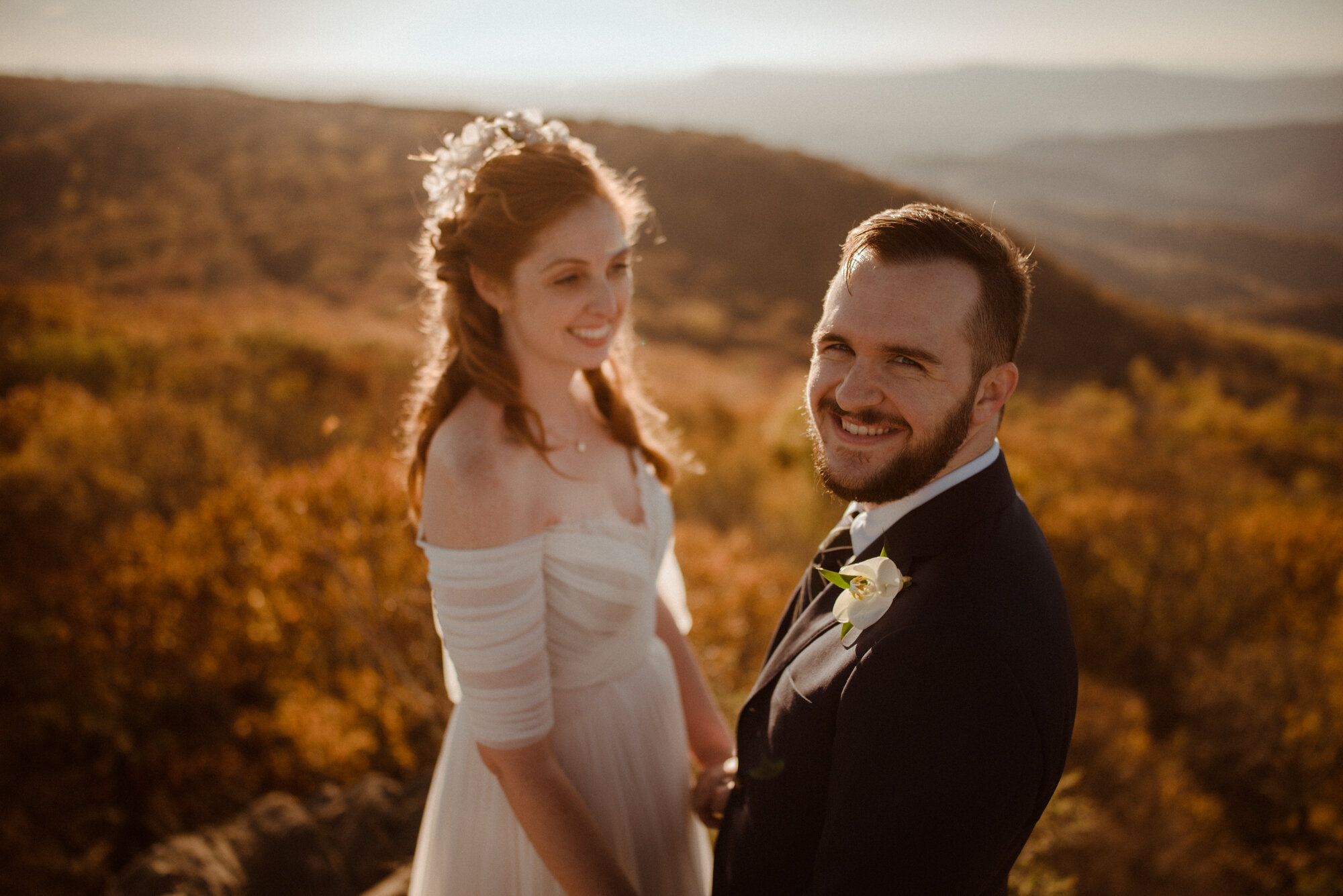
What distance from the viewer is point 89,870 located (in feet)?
12.5

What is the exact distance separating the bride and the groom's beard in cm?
84

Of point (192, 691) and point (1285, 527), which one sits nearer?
point (192, 691)

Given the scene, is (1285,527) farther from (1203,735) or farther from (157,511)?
(157,511)

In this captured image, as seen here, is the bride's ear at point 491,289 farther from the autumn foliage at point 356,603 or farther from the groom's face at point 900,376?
the groom's face at point 900,376

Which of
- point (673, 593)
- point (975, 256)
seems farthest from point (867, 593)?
point (673, 593)

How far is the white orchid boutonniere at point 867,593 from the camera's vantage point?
3.73ft

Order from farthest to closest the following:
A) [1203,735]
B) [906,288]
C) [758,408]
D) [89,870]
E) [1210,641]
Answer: [758,408]
[1210,641]
[1203,735]
[89,870]
[906,288]

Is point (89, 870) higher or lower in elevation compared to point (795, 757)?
lower

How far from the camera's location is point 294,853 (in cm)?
333

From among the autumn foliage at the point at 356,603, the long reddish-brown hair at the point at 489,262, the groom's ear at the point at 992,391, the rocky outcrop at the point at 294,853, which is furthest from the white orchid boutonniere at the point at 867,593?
the rocky outcrop at the point at 294,853

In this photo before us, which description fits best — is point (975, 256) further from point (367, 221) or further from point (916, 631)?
point (367, 221)

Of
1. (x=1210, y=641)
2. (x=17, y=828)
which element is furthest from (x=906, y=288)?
(x=1210, y=641)

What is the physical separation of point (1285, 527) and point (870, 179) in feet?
120

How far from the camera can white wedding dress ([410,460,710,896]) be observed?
5.27 feet
